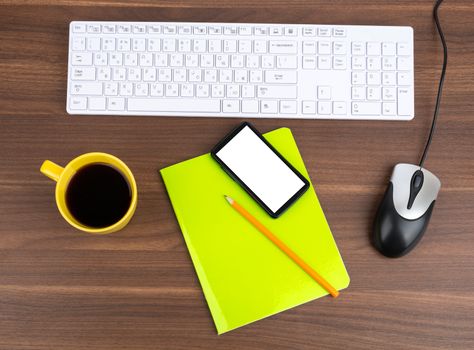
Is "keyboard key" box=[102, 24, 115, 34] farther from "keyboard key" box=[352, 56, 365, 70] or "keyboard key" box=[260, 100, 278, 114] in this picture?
"keyboard key" box=[352, 56, 365, 70]

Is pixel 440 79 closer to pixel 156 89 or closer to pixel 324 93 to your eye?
pixel 324 93

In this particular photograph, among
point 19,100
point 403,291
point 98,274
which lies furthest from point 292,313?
point 19,100

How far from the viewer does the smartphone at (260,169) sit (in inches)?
26.8

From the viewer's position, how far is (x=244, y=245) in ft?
2.23

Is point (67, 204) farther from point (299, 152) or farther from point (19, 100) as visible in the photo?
point (299, 152)

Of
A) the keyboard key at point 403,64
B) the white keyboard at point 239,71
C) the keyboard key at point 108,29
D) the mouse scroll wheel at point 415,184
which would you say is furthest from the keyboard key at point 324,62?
the keyboard key at point 108,29

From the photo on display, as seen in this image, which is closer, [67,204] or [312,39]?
[67,204]

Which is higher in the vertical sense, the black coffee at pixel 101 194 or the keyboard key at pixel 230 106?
the keyboard key at pixel 230 106

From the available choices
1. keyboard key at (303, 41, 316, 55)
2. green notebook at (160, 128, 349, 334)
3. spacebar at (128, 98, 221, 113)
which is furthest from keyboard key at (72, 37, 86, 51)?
keyboard key at (303, 41, 316, 55)

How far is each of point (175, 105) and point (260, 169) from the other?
0.16 meters

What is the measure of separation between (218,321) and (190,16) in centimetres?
47

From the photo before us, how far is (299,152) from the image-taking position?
0.70 metres

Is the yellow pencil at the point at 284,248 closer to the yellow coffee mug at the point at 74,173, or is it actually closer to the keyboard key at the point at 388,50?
the yellow coffee mug at the point at 74,173

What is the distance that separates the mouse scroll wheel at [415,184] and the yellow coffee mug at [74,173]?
393 mm
